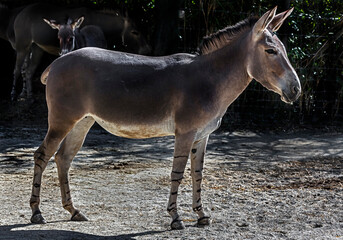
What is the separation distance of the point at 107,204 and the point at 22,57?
7.30m

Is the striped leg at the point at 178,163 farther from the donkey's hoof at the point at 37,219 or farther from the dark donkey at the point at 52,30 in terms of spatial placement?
the dark donkey at the point at 52,30

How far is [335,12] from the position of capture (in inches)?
470

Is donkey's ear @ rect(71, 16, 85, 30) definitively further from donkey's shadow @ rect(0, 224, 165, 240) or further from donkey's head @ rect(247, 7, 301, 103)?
donkey's shadow @ rect(0, 224, 165, 240)

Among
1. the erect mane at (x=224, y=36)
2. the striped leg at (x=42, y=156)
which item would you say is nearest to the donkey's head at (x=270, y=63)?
the erect mane at (x=224, y=36)

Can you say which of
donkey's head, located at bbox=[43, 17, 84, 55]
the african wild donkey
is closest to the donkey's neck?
the african wild donkey

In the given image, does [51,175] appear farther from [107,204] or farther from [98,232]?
[98,232]

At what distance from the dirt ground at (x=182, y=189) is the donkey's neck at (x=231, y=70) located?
4.19 feet

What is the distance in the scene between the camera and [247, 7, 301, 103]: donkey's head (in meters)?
5.11

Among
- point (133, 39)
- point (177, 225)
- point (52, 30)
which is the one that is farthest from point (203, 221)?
point (52, 30)

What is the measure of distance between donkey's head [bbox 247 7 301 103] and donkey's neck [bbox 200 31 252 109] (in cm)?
7

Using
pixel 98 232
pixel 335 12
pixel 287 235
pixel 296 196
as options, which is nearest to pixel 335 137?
pixel 335 12

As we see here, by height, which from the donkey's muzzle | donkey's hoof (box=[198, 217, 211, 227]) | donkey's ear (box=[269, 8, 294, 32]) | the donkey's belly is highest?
donkey's ear (box=[269, 8, 294, 32])

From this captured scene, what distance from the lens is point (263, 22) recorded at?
5.20m

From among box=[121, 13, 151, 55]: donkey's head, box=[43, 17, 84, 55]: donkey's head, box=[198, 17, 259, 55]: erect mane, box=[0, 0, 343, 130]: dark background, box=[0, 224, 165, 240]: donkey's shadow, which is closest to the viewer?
box=[0, 224, 165, 240]: donkey's shadow
